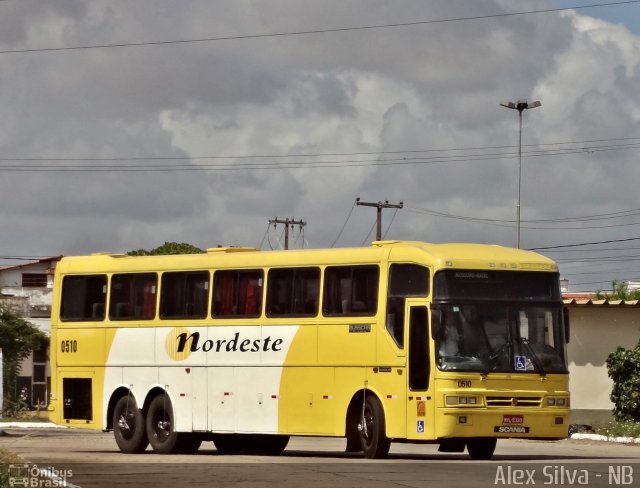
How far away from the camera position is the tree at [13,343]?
57500 millimetres

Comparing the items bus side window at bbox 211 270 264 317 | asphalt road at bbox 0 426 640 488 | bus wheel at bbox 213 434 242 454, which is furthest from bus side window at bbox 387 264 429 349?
bus wheel at bbox 213 434 242 454

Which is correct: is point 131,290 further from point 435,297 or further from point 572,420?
point 572,420

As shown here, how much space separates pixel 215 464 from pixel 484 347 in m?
4.93

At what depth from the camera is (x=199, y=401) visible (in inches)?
1125

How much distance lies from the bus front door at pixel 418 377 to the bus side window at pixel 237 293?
344cm

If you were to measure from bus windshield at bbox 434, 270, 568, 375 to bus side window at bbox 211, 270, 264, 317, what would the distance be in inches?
154

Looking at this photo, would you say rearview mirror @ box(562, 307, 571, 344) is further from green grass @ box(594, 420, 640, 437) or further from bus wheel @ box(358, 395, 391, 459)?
green grass @ box(594, 420, 640, 437)

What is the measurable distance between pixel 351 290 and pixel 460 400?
2837 millimetres

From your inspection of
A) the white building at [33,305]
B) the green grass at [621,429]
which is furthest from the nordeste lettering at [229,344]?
the white building at [33,305]

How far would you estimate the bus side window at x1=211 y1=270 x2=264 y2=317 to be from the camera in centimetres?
2775

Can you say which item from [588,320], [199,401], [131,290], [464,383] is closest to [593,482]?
[464,383]

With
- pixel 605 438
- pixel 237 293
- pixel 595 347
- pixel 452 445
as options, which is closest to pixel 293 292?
pixel 237 293

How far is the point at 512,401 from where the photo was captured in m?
25.1

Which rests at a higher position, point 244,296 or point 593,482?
point 244,296
